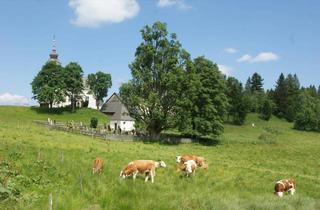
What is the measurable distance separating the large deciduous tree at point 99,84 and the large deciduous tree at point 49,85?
A: 92.4 feet

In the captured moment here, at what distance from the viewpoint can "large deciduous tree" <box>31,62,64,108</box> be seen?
269ft

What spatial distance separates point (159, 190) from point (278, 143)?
160ft

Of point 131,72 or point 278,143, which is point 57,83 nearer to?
point 131,72

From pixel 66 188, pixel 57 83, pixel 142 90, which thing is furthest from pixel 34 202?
pixel 57 83

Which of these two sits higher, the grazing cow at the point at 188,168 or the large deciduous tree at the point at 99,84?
the large deciduous tree at the point at 99,84

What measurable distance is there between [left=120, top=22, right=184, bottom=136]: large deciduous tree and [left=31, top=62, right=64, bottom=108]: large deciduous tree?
1190 inches

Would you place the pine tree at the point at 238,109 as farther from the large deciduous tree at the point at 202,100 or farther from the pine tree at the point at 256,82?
the pine tree at the point at 256,82

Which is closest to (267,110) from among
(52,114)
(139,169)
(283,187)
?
(52,114)

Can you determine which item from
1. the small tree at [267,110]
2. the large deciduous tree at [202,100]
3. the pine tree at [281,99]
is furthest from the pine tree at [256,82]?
the large deciduous tree at [202,100]

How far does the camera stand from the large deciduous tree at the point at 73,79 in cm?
8606

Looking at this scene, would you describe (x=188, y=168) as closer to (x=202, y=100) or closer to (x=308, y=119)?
(x=202, y=100)

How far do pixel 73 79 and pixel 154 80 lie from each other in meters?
34.3

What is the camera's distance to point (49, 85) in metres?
84.4

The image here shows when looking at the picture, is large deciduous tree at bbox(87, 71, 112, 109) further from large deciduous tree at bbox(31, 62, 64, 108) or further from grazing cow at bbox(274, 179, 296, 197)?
grazing cow at bbox(274, 179, 296, 197)
